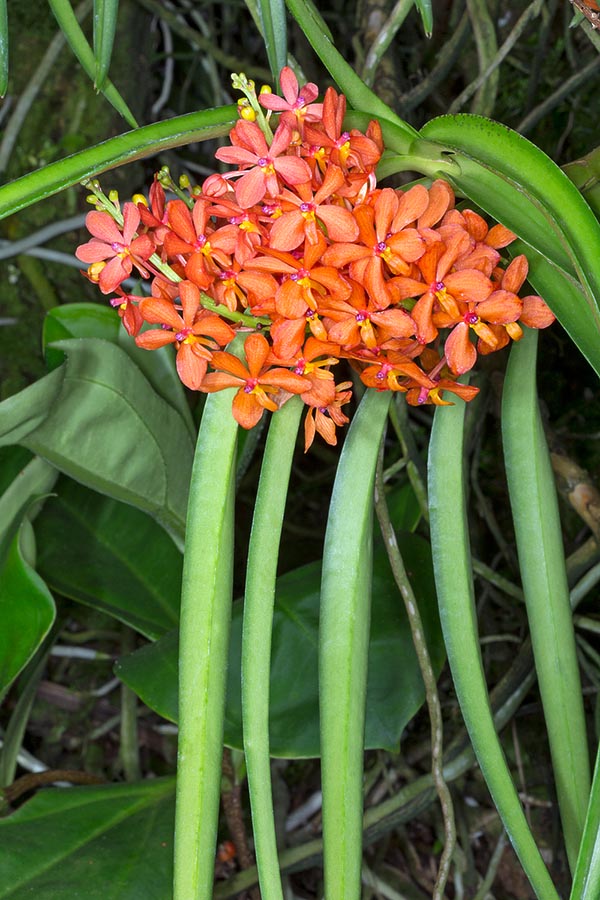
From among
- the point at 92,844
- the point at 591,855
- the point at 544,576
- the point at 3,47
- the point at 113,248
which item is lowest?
the point at 92,844

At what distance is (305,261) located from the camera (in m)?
0.40

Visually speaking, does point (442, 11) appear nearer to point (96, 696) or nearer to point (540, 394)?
point (540, 394)

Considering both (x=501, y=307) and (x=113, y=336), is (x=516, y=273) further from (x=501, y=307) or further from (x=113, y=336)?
(x=113, y=336)

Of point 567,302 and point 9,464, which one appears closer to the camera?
point 567,302

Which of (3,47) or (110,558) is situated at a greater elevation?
(3,47)

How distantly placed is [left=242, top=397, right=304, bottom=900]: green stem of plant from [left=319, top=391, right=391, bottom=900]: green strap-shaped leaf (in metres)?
0.03

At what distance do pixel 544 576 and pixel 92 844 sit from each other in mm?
446

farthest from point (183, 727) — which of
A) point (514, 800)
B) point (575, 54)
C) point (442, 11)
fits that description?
point (442, 11)

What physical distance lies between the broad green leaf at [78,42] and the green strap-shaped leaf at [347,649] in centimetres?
23

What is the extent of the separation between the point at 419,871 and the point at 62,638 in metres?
0.51

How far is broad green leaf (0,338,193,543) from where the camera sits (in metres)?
0.64

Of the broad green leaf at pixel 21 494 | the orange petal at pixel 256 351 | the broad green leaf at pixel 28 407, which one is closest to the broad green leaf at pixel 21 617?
the broad green leaf at pixel 21 494

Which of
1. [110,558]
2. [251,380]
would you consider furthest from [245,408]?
[110,558]

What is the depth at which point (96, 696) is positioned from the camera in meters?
1.10
